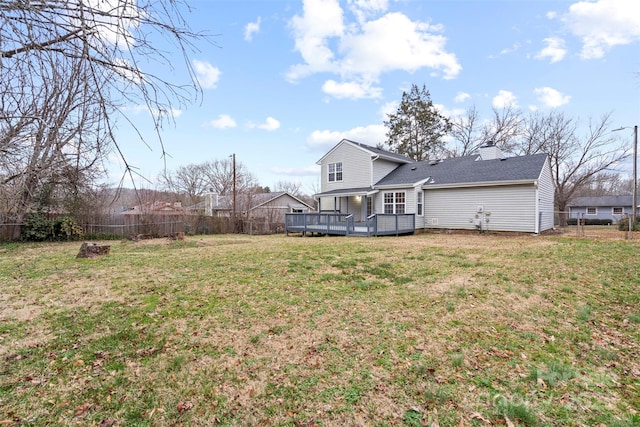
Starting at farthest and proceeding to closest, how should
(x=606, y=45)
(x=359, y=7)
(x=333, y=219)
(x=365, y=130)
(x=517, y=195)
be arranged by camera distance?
(x=365, y=130)
(x=333, y=219)
(x=517, y=195)
(x=606, y=45)
(x=359, y=7)

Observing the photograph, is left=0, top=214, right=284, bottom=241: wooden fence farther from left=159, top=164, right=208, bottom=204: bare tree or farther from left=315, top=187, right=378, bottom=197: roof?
left=159, top=164, right=208, bottom=204: bare tree

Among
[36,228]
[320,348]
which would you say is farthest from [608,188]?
[36,228]

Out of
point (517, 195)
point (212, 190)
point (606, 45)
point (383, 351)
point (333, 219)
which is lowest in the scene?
point (383, 351)

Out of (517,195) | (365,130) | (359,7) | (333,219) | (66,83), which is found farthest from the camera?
(365,130)

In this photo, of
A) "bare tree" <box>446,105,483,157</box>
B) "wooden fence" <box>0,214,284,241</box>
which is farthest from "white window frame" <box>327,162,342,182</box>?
"bare tree" <box>446,105,483,157</box>

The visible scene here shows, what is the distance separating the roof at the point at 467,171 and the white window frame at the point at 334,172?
2.94 m

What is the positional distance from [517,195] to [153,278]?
15.3 meters

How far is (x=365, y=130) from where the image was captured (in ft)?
116

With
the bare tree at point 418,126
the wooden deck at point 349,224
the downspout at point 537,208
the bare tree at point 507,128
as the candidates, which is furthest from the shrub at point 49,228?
the bare tree at point 507,128

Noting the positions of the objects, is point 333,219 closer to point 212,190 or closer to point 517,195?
point 517,195

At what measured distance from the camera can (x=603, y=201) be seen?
1731 inches

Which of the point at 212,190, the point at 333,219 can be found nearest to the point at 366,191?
the point at 333,219

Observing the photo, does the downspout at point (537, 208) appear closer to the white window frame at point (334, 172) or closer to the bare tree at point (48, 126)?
the white window frame at point (334, 172)

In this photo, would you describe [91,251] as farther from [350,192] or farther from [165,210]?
[350,192]
